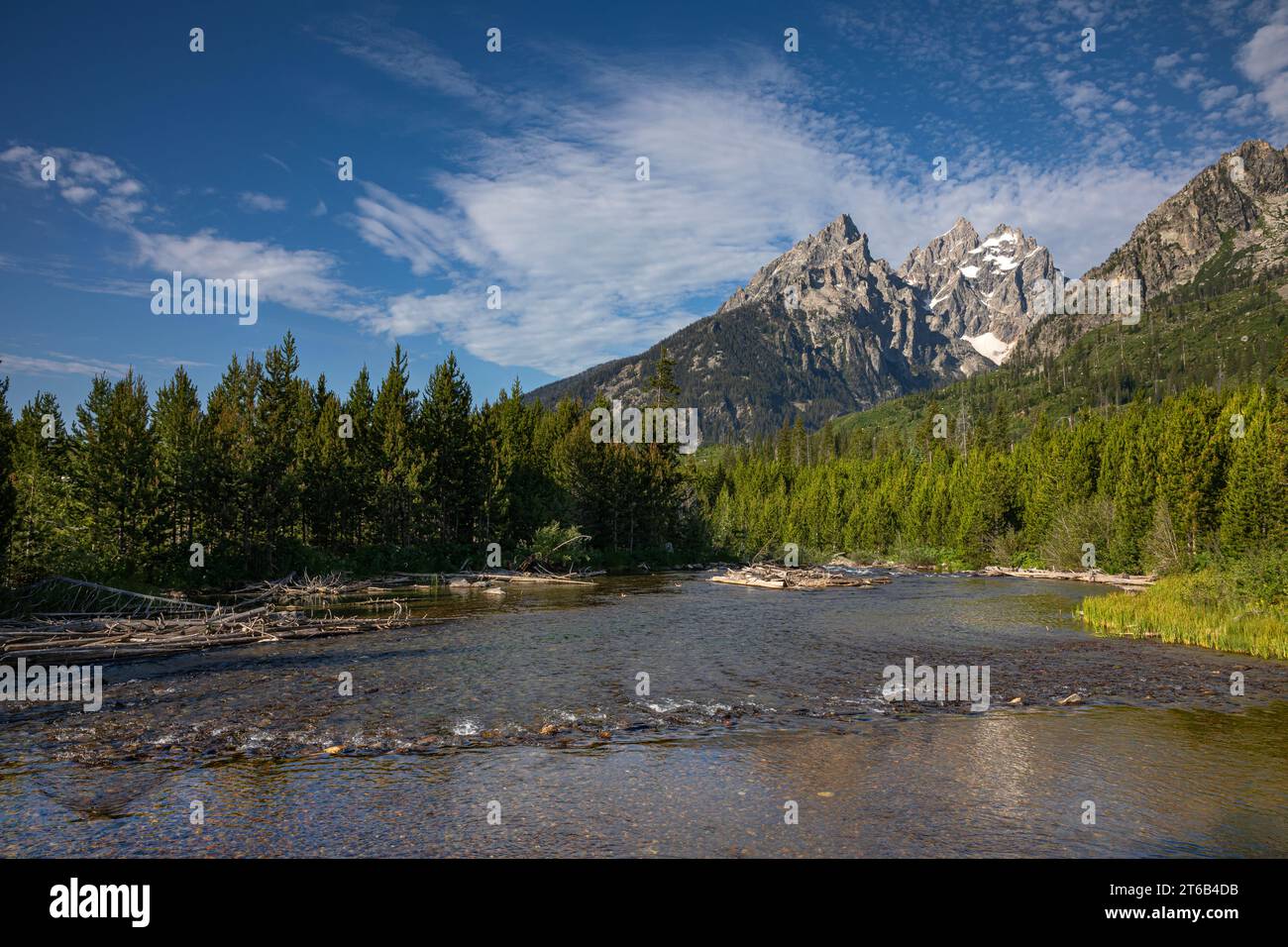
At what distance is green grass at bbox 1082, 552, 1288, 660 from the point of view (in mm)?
29250

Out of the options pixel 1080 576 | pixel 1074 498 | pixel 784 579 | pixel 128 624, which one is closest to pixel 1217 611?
pixel 784 579

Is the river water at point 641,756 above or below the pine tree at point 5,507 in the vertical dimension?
below

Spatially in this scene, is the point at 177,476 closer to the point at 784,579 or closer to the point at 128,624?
the point at 128,624

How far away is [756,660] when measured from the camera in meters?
26.7

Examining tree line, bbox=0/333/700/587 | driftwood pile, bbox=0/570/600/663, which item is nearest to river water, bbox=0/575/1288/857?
driftwood pile, bbox=0/570/600/663

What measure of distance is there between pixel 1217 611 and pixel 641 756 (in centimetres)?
3236

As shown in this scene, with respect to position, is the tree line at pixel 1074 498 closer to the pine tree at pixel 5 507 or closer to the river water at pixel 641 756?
the river water at pixel 641 756

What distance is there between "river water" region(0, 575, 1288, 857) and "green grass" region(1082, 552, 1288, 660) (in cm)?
253

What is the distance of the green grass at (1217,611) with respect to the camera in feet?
96.0

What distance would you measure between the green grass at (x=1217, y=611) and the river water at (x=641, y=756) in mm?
2527

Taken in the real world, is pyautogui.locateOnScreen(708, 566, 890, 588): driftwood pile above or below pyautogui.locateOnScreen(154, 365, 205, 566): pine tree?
below

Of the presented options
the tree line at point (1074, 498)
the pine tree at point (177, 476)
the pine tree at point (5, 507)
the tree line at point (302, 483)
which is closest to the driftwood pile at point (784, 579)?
the tree line at point (302, 483)

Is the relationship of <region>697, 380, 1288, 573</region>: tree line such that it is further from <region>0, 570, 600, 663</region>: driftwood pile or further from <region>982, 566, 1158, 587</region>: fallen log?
<region>0, 570, 600, 663</region>: driftwood pile
